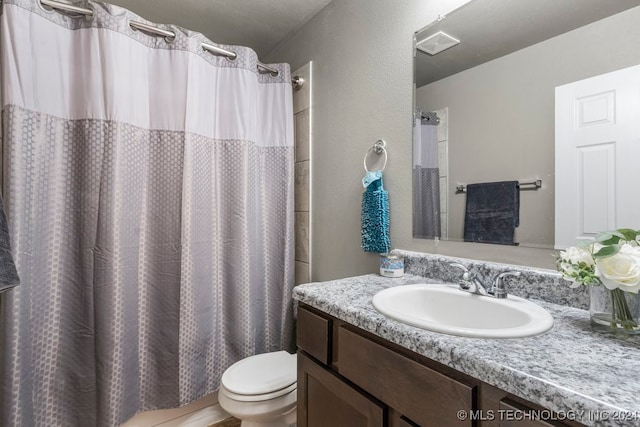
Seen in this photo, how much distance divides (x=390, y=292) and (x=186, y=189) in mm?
1074

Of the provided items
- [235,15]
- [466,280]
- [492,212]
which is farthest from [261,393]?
[235,15]

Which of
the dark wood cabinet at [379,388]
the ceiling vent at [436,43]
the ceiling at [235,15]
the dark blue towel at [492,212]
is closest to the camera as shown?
the dark wood cabinet at [379,388]

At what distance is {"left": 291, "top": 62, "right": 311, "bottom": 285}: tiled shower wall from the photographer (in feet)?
6.15

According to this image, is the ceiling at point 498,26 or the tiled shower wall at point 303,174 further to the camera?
the tiled shower wall at point 303,174

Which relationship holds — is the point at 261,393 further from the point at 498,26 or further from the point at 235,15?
the point at 235,15

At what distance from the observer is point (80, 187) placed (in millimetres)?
1312

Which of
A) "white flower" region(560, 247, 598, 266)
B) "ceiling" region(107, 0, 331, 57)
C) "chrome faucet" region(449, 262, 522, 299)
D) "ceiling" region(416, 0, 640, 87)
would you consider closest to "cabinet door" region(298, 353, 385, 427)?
"chrome faucet" region(449, 262, 522, 299)

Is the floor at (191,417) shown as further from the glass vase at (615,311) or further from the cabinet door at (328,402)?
the glass vase at (615,311)

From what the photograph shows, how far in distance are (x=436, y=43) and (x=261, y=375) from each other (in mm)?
1581

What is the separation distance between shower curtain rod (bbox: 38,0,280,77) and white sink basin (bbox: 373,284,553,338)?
1.46m

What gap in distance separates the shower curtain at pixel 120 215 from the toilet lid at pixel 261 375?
220mm

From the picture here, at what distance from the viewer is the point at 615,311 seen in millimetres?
670

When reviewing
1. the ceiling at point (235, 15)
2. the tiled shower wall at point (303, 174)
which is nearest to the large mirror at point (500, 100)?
the tiled shower wall at point (303, 174)

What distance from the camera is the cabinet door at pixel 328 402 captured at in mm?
761
